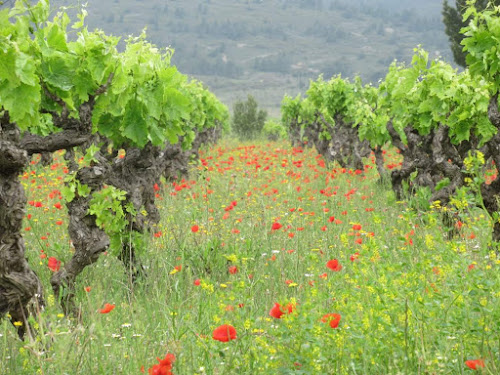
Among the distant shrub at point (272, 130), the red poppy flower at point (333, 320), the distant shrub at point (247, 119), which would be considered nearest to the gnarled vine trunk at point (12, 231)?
the red poppy flower at point (333, 320)

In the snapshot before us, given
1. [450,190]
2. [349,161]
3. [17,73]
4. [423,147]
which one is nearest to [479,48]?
[450,190]

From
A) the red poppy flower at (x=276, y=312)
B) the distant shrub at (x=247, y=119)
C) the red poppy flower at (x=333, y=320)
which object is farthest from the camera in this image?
the distant shrub at (x=247, y=119)

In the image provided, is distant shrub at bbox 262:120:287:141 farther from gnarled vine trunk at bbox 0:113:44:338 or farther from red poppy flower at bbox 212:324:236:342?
red poppy flower at bbox 212:324:236:342

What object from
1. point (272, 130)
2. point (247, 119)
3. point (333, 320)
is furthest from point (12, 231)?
point (247, 119)

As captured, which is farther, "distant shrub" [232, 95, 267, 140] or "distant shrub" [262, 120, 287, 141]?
"distant shrub" [232, 95, 267, 140]

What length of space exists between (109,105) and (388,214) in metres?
5.51

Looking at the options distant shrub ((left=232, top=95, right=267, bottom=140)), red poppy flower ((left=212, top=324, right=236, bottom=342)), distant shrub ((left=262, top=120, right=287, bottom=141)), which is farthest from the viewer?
distant shrub ((left=232, top=95, right=267, bottom=140))

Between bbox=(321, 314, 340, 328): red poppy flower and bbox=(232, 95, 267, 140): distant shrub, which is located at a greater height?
bbox=(321, 314, 340, 328): red poppy flower

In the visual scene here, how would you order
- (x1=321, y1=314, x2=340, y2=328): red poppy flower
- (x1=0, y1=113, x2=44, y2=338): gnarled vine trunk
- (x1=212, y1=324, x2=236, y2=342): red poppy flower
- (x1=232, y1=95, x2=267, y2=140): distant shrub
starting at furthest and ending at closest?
(x1=232, y1=95, x2=267, y2=140): distant shrub < (x1=0, y1=113, x2=44, y2=338): gnarled vine trunk < (x1=321, y1=314, x2=340, y2=328): red poppy flower < (x1=212, y1=324, x2=236, y2=342): red poppy flower

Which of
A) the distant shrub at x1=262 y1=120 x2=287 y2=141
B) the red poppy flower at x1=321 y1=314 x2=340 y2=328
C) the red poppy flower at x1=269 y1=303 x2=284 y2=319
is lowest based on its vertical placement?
the distant shrub at x1=262 y1=120 x2=287 y2=141

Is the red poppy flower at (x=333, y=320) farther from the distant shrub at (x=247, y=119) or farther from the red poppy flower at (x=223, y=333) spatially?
the distant shrub at (x=247, y=119)

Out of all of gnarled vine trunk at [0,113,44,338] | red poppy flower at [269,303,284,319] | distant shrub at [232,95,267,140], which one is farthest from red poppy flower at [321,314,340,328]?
distant shrub at [232,95,267,140]

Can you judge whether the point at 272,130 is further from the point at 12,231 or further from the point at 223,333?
the point at 223,333

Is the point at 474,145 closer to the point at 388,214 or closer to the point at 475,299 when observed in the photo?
the point at 388,214
